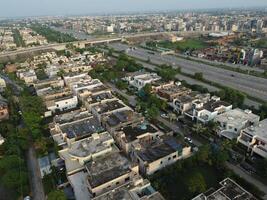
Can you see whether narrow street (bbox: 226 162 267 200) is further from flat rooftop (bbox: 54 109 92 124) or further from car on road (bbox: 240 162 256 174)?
flat rooftop (bbox: 54 109 92 124)

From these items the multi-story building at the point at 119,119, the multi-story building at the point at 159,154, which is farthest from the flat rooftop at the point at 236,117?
the multi-story building at the point at 119,119

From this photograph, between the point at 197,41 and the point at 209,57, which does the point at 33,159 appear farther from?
the point at 197,41

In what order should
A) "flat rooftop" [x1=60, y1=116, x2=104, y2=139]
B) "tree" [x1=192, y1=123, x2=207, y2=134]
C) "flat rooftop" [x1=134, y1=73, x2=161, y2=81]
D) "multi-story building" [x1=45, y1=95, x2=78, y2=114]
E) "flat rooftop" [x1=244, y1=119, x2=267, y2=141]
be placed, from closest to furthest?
"flat rooftop" [x1=244, y1=119, x2=267, y2=141] → "flat rooftop" [x1=60, y1=116, x2=104, y2=139] → "tree" [x1=192, y1=123, x2=207, y2=134] → "multi-story building" [x1=45, y1=95, x2=78, y2=114] → "flat rooftop" [x1=134, y1=73, x2=161, y2=81]

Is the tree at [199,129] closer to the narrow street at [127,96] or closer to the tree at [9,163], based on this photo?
the narrow street at [127,96]

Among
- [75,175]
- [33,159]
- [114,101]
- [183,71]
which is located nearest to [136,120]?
[114,101]

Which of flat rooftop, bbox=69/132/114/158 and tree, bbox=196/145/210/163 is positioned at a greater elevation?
flat rooftop, bbox=69/132/114/158

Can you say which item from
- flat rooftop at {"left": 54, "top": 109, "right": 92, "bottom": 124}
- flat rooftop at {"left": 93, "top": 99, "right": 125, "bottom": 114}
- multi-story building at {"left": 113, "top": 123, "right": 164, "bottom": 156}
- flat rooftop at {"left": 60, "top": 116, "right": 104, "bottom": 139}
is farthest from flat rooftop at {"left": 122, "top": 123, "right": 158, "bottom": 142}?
flat rooftop at {"left": 54, "top": 109, "right": 92, "bottom": 124}
